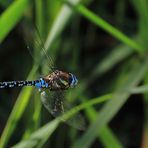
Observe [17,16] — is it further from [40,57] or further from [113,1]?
[113,1]

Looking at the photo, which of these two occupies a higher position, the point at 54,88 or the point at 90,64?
the point at 54,88

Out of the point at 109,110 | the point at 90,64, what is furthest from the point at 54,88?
the point at 90,64

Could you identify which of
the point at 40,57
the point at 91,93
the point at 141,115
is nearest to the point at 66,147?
the point at 91,93

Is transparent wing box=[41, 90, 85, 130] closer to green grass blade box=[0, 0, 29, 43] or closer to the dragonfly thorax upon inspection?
the dragonfly thorax

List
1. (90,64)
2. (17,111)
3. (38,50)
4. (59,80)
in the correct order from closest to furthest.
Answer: (17,111), (38,50), (59,80), (90,64)

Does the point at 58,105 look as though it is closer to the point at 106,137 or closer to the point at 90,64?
the point at 106,137

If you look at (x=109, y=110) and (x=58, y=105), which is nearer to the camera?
(x=58, y=105)

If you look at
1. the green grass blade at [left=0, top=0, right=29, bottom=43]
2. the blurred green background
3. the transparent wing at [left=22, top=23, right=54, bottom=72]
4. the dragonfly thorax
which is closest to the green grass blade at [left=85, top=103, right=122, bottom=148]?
the blurred green background

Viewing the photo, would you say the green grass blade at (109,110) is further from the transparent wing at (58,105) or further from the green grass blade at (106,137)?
the transparent wing at (58,105)
